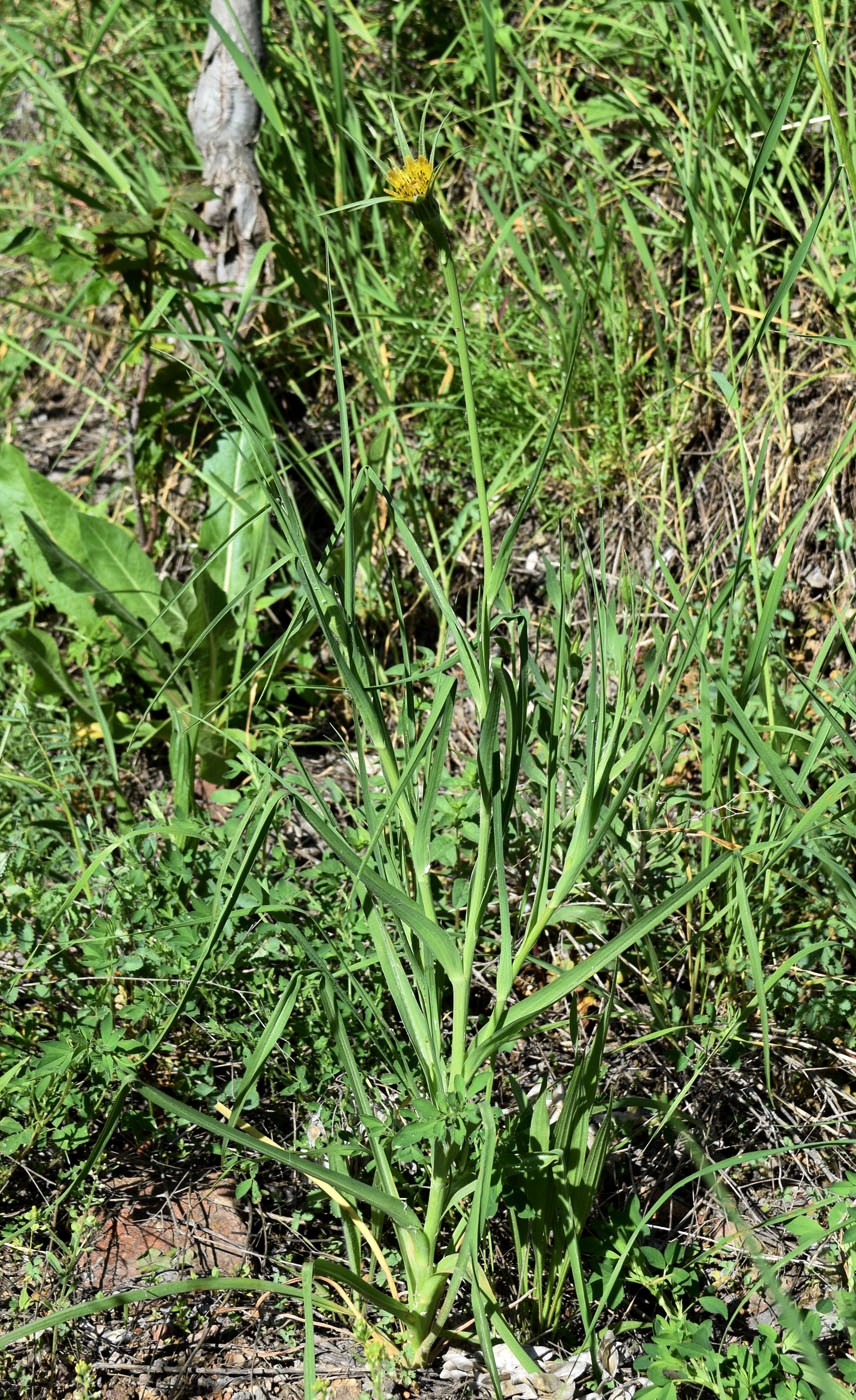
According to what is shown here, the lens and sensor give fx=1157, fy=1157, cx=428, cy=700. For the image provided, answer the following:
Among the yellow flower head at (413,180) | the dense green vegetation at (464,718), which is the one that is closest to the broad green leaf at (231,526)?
the dense green vegetation at (464,718)

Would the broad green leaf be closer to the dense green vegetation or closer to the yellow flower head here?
the dense green vegetation

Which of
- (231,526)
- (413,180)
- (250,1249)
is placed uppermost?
(413,180)

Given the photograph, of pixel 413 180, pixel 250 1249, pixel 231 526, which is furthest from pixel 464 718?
pixel 413 180

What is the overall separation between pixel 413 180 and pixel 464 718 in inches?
56.5

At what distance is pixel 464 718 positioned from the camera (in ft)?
7.78

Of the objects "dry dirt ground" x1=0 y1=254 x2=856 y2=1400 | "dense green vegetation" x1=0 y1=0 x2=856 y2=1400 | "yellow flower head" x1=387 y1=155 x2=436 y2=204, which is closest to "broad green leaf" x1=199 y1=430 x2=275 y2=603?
"dense green vegetation" x1=0 y1=0 x2=856 y2=1400

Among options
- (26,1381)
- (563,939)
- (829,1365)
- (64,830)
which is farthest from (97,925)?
(829,1365)

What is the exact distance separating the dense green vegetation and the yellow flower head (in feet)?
0.04

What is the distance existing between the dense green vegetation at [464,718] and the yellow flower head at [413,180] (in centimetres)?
1

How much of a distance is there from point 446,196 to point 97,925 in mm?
2103

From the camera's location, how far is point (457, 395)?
254 centimetres

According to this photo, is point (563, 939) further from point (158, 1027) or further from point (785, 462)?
point (785, 462)

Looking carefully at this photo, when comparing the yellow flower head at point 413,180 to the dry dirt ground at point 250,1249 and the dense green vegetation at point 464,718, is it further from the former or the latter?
the dry dirt ground at point 250,1249

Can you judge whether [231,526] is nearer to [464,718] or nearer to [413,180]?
[464,718]
